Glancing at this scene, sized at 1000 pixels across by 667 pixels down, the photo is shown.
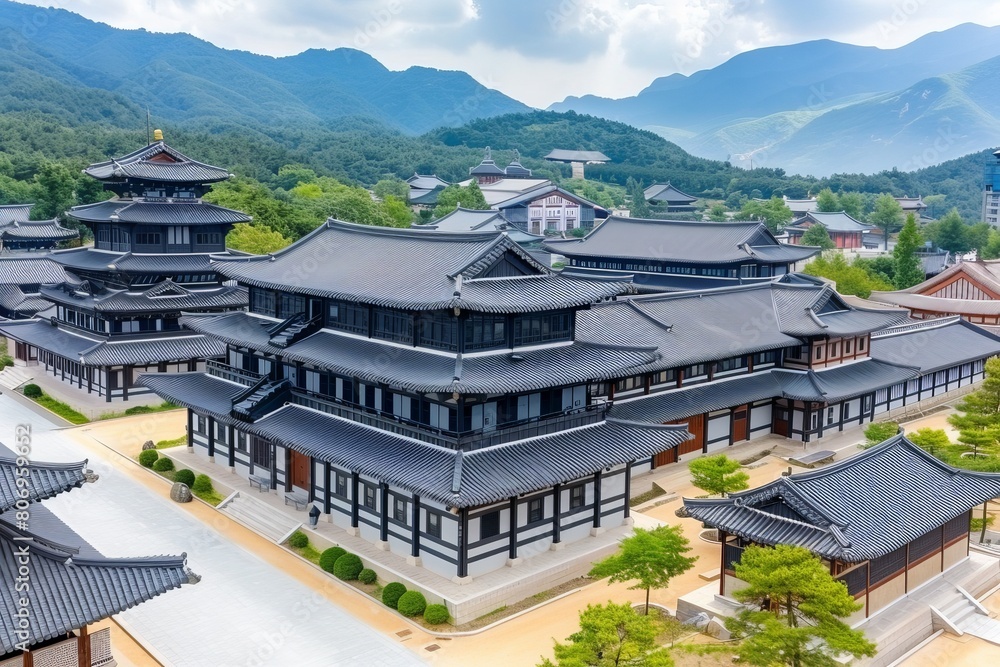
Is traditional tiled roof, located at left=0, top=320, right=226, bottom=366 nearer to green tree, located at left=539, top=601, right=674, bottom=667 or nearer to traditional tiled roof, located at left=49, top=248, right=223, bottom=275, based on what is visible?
traditional tiled roof, located at left=49, top=248, right=223, bottom=275

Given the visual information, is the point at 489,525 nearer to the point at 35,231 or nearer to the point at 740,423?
the point at 740,423

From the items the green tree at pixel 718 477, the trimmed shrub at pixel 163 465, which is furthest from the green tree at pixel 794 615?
the trimmed shrub at pixel 163 465

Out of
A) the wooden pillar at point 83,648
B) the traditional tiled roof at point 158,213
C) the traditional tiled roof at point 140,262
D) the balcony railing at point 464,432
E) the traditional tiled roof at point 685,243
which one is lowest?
the wooden pillar at point 83,648

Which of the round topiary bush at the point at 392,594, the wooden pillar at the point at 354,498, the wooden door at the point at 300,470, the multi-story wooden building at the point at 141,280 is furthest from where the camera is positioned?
the multi-story wooden building at the point at 141,280

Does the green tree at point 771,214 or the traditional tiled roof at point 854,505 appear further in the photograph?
the green tree at point 771,214

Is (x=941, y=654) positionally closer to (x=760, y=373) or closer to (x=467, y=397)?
(x=467, y=397)

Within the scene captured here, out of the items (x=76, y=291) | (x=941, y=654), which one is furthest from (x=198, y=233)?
(x=941, y=654)

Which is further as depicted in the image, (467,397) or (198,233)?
(198,233)

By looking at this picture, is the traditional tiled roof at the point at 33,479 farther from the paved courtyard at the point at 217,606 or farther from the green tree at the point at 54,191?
the green tree at the point at 54,191
